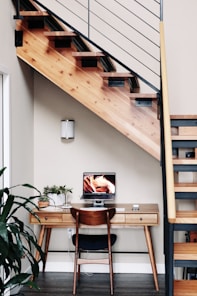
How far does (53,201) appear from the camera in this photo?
5199mm

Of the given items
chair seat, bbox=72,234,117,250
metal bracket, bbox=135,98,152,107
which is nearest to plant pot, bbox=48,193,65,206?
chair seat, bbox=72,234,117,250

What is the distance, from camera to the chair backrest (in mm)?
4578

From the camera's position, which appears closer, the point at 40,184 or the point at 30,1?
the point at 30,1

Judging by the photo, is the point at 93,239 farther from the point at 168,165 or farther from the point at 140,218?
the point at 168,165

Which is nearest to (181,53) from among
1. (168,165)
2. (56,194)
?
(56,194)

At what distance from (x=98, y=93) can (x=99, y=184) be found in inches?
48.9

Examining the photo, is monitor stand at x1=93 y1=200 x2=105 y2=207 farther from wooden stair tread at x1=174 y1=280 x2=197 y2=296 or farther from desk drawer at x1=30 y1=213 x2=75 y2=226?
wooden stair tread at x1=174 y1=280 x2=197 y2=296

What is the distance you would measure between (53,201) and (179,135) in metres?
1.66

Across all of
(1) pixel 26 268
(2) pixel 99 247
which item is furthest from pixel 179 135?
(1) pixel 26 268

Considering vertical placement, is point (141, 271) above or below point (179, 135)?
below

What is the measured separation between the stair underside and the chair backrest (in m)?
0.74

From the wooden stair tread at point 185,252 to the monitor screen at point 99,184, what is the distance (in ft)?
6.57

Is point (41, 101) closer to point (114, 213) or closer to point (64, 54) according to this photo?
point (64, 54)

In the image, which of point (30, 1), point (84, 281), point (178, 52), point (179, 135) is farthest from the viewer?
point (178, 52)
